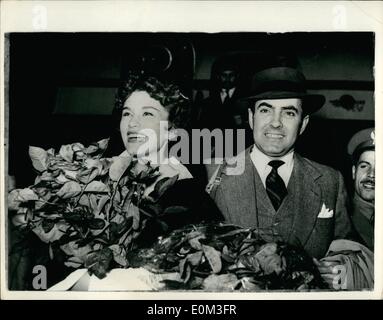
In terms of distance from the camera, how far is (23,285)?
2.94m

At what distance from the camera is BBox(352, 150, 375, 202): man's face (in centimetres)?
293

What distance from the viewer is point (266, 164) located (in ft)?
9.64

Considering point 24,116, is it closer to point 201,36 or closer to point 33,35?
point 33,35

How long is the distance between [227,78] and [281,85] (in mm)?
227

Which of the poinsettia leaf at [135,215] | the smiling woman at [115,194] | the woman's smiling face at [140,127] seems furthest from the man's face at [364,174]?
the poinsettia leaf at [135,215]

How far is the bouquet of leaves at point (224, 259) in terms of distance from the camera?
2.90 metres

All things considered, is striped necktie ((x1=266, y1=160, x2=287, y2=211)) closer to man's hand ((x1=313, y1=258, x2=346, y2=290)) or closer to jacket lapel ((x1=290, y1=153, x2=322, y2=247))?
jacket lapel ((x1=290, y1=153, x2=322, y2=247))

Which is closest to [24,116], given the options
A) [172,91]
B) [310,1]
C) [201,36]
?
[172,91]

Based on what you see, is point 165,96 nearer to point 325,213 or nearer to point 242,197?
point 242,197

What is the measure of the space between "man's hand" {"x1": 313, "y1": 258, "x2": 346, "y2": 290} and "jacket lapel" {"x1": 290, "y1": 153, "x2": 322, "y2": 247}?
0.12 metres

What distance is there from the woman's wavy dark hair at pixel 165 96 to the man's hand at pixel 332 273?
82 cm

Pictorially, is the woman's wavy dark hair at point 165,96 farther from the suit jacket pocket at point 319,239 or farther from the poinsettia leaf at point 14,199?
the suit jacket pocket at point 319,239

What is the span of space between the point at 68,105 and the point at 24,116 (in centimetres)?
19

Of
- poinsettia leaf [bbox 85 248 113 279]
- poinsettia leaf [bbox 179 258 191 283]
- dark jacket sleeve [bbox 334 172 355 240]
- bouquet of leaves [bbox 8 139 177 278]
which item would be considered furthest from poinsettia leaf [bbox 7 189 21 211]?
dark jacket sleeve [bbox 334 172 355 240]
